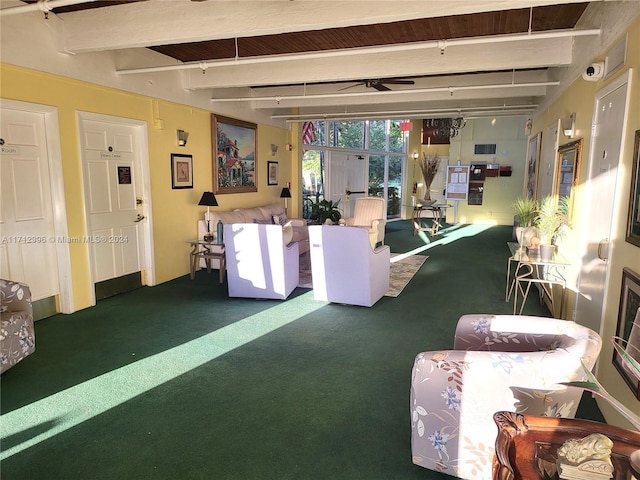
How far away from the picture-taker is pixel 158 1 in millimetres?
3582

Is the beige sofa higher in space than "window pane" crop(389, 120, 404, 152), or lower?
lower

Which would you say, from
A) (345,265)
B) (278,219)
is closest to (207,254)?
(278,219)

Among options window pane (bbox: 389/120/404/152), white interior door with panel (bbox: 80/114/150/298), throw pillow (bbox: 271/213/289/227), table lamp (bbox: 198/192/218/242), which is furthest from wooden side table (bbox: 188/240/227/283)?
window pane (bbox: 389/120/404/152)

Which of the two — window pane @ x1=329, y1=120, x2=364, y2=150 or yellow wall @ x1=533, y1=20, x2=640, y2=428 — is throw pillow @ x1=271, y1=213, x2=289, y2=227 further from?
yellow wall @ x1=533, y1=20, x2=640, y2=428

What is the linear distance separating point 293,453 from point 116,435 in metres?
1.06

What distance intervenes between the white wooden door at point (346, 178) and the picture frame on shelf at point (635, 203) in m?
8.59

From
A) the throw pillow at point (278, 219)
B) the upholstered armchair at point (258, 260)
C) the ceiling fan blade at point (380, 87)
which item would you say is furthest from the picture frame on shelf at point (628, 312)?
the throw pillow at point (278, 219)

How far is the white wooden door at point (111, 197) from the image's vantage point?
4660 millimetres

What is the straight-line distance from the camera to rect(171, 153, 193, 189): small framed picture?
5.79m

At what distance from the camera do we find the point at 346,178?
451 inches

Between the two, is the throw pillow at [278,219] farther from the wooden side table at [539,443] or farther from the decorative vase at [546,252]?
the wooden side table at [539,443]

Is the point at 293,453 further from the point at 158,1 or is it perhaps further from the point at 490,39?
the point at 158,1

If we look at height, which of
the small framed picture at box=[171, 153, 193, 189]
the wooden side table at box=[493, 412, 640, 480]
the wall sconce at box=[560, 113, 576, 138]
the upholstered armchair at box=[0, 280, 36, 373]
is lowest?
the upholstered armchair at box=[0, 280, 36, 373]

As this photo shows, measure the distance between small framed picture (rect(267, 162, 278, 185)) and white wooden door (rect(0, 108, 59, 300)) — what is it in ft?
15.4
